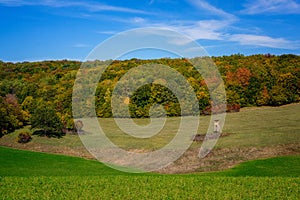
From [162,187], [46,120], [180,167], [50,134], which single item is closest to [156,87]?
[50,134]

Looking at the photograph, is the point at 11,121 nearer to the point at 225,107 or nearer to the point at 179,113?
the point at 179,113

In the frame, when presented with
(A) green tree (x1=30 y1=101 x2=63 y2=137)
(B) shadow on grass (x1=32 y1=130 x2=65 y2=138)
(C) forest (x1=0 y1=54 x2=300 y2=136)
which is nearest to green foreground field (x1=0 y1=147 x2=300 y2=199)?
(A) green tree (x1=30 y1=101 x2=63 y2=137)

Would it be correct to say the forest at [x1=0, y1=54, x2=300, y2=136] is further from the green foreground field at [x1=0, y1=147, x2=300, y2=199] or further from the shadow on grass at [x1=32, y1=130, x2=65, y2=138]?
the green foreground field at [x1=0, y1=147, x2=300, y2=199]

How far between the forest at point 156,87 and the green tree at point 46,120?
1125cm

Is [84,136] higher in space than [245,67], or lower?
lower

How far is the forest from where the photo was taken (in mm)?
78750

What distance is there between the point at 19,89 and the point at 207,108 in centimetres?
3821

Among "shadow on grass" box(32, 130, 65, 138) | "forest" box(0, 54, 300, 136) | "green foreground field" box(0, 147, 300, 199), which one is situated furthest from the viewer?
"forest" box(0, 54, 300, 136)

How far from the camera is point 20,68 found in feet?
336

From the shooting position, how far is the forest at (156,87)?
78.8 meters

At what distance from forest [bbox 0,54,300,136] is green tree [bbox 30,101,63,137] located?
443 inches

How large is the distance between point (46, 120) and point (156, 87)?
3010cm

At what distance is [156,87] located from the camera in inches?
3280

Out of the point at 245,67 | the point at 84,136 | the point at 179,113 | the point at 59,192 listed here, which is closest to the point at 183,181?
the point at 59,192
